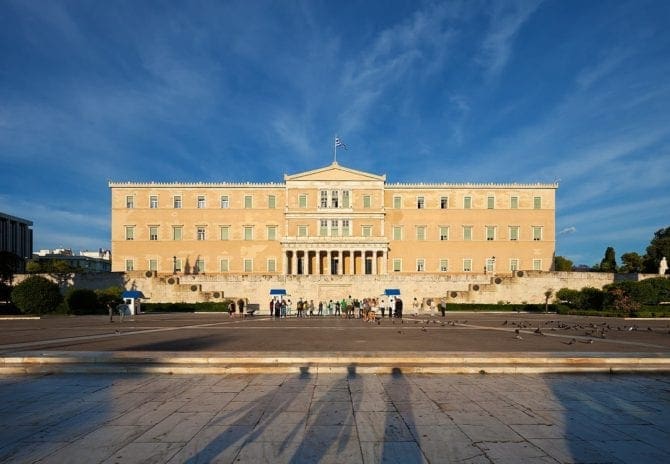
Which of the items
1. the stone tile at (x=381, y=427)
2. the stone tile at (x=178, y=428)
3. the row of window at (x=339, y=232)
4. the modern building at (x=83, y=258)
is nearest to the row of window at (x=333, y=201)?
the row of window at (x=339, y=232)

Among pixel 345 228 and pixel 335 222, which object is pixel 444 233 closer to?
pixel 345 228

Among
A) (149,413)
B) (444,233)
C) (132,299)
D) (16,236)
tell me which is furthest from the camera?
(16,236)

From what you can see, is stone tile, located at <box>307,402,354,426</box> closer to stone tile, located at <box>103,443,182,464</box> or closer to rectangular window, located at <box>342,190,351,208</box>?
stone tile, located at <box>103,443,182,464</box>

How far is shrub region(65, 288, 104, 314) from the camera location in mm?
32531

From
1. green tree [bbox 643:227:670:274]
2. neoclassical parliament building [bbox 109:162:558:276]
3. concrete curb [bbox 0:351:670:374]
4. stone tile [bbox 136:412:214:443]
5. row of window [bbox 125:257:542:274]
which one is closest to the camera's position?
stone tile [bbox 136:412:214:443]

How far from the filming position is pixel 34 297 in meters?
30.9

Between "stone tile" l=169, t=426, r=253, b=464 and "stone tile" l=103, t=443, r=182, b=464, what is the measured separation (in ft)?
0.42

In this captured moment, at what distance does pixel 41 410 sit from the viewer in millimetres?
6816

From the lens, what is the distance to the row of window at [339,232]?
54.8 m

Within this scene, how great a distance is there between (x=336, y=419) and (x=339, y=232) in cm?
4840

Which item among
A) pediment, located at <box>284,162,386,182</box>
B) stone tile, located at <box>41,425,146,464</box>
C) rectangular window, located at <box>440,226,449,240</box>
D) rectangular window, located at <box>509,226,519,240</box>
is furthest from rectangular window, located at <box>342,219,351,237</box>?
stone tile, located at <box>41,425,146,464</box>

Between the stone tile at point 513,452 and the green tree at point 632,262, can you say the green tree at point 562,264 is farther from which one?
the stone tile at point 513,452

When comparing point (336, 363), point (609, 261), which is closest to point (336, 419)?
point (336, 363)

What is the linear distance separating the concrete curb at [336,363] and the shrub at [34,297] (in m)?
25.4
